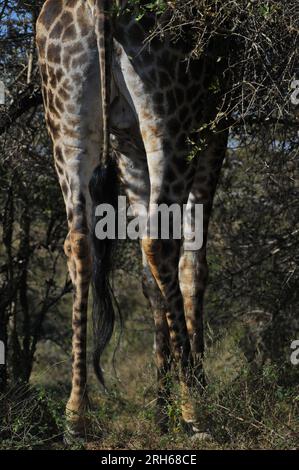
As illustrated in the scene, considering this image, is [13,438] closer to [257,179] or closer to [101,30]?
[101,30]

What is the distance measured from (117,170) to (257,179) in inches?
73.9

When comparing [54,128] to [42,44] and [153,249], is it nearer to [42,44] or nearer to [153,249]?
[42,44]

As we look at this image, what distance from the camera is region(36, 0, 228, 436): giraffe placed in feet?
17.0

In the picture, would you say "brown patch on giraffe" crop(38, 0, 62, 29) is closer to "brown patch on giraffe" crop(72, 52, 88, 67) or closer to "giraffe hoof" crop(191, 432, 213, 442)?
"brown patch on giraffe" crop(72, 52, 88, 67)

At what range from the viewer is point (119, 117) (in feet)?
17.9

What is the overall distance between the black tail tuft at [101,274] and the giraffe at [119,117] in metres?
0.30

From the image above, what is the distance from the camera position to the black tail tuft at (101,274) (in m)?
5.75

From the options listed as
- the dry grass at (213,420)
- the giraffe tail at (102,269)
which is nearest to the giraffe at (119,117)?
the dry grass at (213,420)

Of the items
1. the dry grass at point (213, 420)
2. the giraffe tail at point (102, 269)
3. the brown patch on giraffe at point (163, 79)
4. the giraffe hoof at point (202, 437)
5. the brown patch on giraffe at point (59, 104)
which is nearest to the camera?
the dry grass at point (213, 420)

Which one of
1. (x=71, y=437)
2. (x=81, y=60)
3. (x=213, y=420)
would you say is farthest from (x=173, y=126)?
(x=71, y=437)

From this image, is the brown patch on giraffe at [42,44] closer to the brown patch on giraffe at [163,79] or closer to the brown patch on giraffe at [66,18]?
the brown patch on giraffe at [66,18]

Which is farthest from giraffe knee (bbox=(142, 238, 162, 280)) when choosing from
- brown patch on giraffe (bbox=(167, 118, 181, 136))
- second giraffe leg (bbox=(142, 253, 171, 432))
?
brown patch on giraffe (bbox=(167, 118, 181, 136))

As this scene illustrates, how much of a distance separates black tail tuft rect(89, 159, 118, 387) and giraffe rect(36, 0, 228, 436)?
11.9 inches

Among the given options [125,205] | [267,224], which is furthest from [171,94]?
[267,224]
